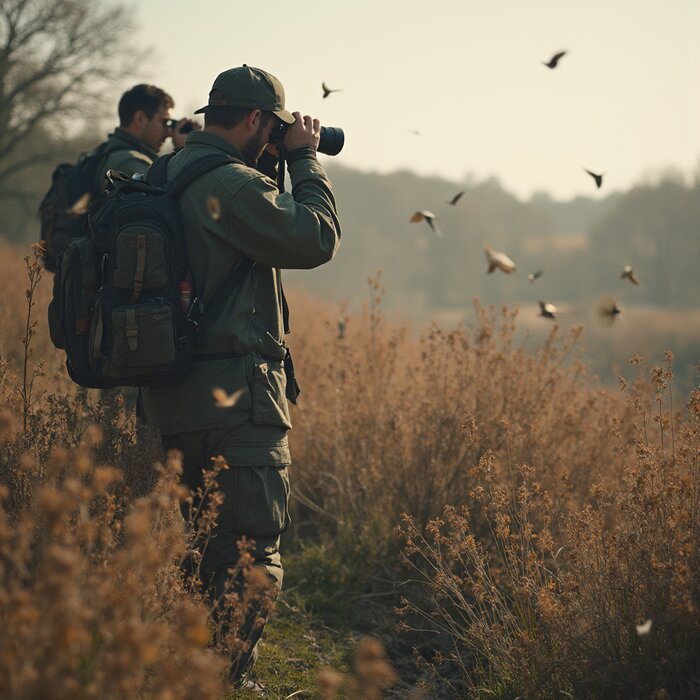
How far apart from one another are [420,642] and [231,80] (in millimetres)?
2861

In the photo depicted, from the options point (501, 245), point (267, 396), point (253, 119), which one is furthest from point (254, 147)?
point (501, 245)

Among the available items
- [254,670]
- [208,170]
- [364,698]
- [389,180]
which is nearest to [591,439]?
[254,670]

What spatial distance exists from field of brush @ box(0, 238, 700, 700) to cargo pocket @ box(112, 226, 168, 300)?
472mm

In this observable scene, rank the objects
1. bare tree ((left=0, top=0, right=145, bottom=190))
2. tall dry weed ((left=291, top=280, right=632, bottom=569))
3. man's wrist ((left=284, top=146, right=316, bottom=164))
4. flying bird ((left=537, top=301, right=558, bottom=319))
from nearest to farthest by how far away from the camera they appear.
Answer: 1. man's wrist ((left=284, top=146, right=316, bottom=164))
2. flying bird ((left=537, top=301, right=558, bottom=319))
3. tall dry weed ((left=291, top=280, right=632, bottom=569))
4. bare tree ((left=0, top=0, right=145, bottom=190))

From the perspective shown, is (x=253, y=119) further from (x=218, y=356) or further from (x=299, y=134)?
(x=218, y=356)

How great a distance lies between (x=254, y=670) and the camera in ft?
11.4

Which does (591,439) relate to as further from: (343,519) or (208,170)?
(208,170)

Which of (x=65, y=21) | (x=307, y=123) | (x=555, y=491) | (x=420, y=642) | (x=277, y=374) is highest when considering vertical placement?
(x=65, y=21)

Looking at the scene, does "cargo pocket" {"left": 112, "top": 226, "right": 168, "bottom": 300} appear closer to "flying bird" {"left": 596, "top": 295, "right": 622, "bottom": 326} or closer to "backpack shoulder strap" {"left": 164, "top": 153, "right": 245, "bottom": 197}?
"backpack shoulder strap" {"left": 164, "top": 153, "right": 245, "bottom": 197}

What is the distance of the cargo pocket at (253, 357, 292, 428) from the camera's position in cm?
301

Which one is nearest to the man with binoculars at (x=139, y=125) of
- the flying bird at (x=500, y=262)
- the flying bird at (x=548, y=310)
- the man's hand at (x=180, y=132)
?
the man's hand at (x=180, y=132)

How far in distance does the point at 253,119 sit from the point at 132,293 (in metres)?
0.90

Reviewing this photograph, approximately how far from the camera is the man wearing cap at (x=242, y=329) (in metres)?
3.00

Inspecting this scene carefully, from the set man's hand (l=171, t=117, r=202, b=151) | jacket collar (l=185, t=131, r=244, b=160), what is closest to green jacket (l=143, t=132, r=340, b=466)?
jacket collar (l=185, t=131, r=244, b=160)
